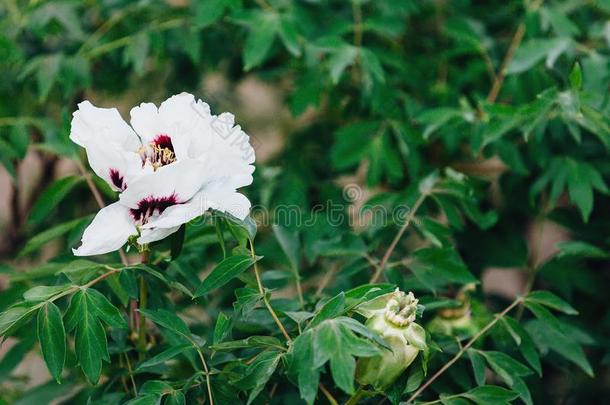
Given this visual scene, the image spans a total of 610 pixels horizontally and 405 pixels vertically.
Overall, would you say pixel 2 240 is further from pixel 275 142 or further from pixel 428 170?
pixel 428 170

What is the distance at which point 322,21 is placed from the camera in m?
1.47

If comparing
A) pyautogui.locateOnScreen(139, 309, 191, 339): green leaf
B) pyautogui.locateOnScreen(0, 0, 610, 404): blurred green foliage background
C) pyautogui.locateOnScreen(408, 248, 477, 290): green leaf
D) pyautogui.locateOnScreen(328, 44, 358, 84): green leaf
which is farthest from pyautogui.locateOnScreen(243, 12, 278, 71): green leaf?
pyautogui.locateOnScreen(139, 309, 191, 339): green leaf

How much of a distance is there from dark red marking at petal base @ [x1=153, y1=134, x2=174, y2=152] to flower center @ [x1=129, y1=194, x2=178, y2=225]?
0.26 ft

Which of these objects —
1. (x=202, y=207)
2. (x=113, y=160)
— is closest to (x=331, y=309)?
(x=202, y=207)

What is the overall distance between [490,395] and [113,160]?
1.54 feet

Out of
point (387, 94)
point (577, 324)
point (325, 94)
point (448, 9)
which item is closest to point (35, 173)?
point (325, 94)

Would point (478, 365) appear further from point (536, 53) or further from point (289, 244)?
point (536, 53)

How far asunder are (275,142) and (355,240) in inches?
35.1

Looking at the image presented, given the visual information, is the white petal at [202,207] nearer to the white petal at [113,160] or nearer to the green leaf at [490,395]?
the white petal at [113,160]

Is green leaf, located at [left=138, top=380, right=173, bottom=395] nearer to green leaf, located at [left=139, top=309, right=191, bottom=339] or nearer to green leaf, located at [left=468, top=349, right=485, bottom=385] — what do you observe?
green leaf, located at [left=139, top=309, right=191, bottom=339]

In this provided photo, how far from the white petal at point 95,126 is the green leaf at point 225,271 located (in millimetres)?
164

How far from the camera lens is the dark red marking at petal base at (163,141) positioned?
87cm

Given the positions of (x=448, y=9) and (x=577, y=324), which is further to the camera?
(x=448, y=9)

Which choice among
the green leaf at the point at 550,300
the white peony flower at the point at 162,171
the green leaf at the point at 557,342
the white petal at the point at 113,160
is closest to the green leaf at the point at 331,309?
the white peony flower at the point at 162,171
